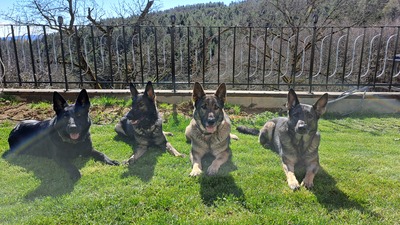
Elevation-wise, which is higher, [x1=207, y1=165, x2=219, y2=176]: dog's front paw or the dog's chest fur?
the dog's chest fur

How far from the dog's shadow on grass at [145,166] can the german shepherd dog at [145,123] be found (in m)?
0.07

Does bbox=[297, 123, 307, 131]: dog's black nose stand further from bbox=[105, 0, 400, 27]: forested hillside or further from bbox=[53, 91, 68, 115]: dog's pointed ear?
bbox=[105, 0, 400, 27]: forested hillside

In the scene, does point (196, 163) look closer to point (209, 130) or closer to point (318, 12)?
point (209, 130)

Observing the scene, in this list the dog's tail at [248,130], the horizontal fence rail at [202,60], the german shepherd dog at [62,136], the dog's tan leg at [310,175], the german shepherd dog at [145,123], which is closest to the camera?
the dog's tan leg at [310,175]

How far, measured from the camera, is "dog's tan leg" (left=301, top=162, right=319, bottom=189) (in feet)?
10.5

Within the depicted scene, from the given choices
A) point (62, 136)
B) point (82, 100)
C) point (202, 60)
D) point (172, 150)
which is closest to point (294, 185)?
point (172, 150)

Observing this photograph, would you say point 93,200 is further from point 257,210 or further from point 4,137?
point 4,137

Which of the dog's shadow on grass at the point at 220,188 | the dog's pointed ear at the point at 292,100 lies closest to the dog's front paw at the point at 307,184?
the dog's shadow on grass at the point at 220,188

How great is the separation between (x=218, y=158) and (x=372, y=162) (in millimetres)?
2151

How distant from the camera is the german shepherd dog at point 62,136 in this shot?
3.59 meters

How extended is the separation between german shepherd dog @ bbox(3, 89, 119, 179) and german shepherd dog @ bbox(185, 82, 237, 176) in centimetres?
115

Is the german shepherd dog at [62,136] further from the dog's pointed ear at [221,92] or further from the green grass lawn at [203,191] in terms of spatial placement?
the dog's pointed ear at [221,92]

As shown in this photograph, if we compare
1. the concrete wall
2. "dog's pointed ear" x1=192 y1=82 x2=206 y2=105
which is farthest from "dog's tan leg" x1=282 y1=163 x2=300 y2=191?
the concrete wall

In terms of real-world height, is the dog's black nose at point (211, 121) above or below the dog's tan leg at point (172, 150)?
above
